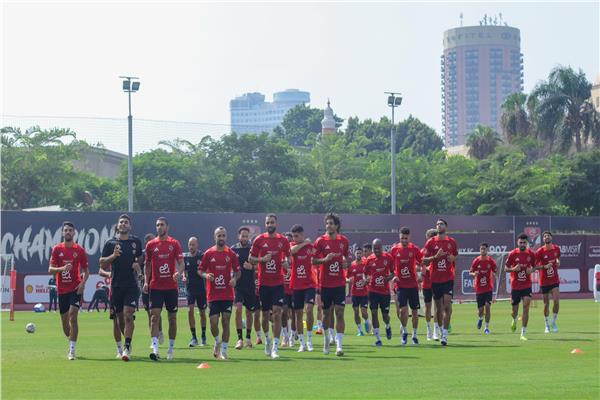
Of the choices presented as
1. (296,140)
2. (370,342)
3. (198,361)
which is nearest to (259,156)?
(370,342)

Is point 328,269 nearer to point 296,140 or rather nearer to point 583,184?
point 583,184

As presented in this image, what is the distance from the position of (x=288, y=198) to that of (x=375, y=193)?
7.26 metres

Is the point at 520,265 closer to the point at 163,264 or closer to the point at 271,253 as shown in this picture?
the point at 271,253

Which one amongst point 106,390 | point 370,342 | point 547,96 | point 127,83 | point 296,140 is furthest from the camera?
point 296,140

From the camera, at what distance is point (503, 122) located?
340 feet

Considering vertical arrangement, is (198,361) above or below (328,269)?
below

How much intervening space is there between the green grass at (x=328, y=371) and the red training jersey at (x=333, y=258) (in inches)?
55.2

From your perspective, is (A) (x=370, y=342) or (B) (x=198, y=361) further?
(A) (x=370, y=342)

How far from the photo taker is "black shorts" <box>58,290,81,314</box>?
73.2 feet

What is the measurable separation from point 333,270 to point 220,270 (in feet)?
7.16

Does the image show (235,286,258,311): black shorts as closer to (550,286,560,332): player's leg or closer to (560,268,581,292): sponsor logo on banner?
(550,286,560,332): player's leg

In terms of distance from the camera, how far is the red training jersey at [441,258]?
25.6 meters

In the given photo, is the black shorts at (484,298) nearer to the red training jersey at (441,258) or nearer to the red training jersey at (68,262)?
the red training jersey at (441,258)

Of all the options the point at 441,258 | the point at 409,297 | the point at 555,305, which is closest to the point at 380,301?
the point at 409,297
